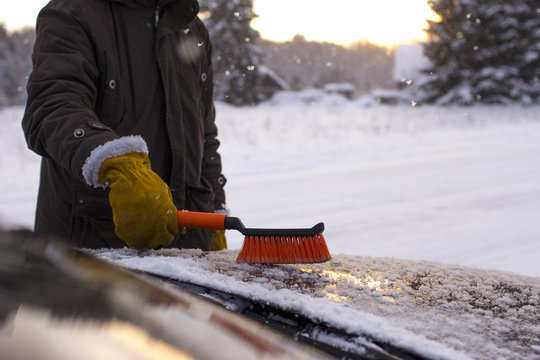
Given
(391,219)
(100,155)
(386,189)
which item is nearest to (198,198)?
(100,155)

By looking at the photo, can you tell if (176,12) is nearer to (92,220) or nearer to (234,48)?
(92,220)

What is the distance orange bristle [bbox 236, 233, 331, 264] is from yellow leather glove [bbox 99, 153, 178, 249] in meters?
0.26

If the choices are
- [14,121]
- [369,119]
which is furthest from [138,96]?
[369,119]

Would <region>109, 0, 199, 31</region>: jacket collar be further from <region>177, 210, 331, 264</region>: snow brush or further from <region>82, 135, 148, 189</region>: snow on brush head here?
<region>177, 210, 331, 264</region>: snow brush

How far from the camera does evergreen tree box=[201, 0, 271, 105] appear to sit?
22.6m

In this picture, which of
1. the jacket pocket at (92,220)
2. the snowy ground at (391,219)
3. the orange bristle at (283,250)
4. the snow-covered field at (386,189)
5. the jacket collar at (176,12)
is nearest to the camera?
the snowy ground at (391,219)

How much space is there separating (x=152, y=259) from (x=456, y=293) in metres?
0.80

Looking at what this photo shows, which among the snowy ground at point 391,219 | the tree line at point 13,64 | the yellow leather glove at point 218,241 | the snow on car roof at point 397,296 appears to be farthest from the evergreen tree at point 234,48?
the snow on car roof at point 397,296

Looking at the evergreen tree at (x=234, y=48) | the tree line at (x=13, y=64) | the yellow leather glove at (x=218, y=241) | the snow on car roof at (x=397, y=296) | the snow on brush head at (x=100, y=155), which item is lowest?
the yellow leather glove at (x=218, y=241)

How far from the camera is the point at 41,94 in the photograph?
5.35 ft

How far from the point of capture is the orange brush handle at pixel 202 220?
4.76ft

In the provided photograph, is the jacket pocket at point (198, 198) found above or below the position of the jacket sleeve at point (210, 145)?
below

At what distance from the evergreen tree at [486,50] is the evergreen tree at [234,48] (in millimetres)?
8547

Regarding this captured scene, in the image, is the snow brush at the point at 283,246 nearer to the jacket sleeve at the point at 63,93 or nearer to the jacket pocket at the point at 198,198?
the jacket sleeve at the point at 63,93
